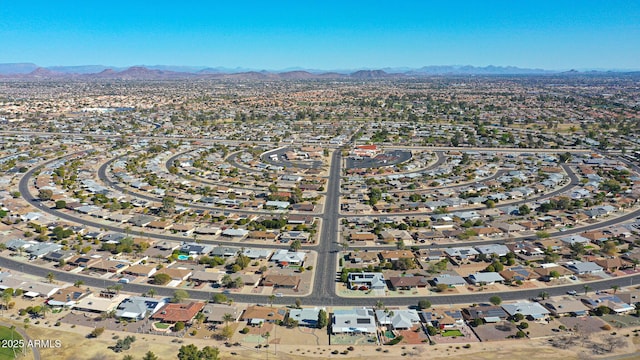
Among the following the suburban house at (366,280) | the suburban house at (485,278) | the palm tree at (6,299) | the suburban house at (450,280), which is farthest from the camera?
the suburban house at (485,278)

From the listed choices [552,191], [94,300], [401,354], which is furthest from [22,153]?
[552,191]

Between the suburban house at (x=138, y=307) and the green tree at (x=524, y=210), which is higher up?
the green tree at (x=524, y=210)

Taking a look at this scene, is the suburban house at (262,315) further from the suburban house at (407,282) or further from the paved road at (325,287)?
the suburban house at (407,282)

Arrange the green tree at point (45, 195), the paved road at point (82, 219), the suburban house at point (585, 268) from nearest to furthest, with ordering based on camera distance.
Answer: the suburban house at point (585, 268) < the paved road at point (82, 219) < the green tree at point (45, 195)

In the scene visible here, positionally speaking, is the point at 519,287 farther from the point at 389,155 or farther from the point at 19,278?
the point at 389,155

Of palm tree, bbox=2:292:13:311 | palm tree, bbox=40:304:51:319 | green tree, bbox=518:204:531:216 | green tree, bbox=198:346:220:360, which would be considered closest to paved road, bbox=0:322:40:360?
palm tree, bbox=40:304:51:319

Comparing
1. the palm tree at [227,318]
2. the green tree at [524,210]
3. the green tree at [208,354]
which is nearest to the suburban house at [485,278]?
the green tree at [524,210]

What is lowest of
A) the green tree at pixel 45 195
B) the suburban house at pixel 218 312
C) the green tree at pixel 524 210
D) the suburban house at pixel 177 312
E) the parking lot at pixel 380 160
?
the suburban house at pixel 218 312

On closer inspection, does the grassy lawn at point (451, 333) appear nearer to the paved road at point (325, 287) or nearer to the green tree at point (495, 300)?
the paved road at point (325, 287)

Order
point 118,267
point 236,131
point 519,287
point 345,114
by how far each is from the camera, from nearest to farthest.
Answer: point 519,287
point 118,267
point 236,131
point 345,114

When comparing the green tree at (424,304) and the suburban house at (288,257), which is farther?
the suburban house at (288,257)
